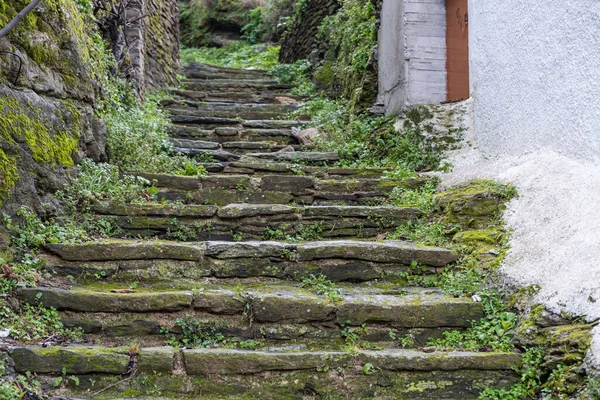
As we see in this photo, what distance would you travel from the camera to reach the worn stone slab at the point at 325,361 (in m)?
2.75

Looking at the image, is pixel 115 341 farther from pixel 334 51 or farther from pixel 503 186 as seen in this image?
pixel 334 51

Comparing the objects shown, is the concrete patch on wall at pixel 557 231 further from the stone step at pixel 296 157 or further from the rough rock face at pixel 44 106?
the rough rock face at pixel 44 106

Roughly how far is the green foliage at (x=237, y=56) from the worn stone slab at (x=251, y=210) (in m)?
8.97

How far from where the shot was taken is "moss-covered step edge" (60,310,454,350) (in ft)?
9.71

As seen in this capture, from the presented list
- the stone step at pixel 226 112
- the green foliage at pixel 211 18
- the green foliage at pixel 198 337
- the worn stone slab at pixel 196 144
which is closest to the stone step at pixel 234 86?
the stone step at pixel 226 112

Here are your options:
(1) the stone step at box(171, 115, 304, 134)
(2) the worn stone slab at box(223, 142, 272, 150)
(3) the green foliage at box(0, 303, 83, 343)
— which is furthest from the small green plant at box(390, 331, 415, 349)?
(1) the stone step at box(171, 115, 304, 134)

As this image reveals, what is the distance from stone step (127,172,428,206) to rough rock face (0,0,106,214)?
661 millimetres

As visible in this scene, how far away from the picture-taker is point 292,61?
11.5 meters

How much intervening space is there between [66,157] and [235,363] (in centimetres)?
205

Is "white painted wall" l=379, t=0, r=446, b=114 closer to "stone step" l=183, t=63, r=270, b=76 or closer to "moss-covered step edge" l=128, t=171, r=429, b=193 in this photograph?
"moss-covered step edge" l=128, t=171, r=429, b=193

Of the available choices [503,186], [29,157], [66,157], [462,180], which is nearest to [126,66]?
[66,157]

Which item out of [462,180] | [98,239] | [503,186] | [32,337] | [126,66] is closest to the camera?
[32,337]

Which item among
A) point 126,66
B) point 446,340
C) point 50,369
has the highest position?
point 126,66

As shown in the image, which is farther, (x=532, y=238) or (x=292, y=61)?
(x=292, y=61)
